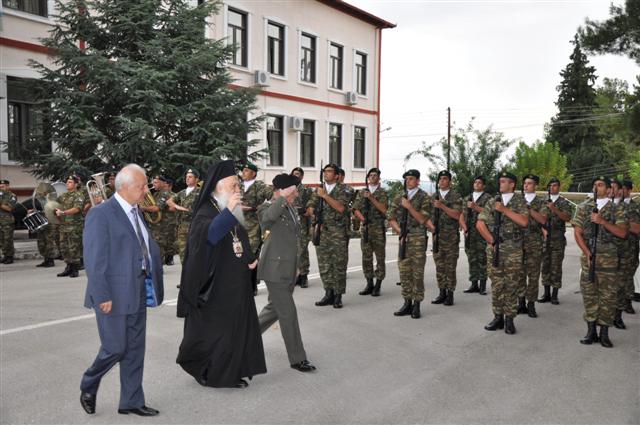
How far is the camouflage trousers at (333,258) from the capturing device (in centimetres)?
895

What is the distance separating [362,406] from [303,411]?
1.63 ft

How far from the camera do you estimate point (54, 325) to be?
740 cm

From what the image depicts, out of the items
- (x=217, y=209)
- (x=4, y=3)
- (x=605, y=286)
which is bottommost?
(x=605, y=286)

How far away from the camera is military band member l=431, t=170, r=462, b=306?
30.9ft

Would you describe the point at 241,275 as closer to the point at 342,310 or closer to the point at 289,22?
the point at 342,310

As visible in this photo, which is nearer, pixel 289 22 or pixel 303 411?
pixel 303 411

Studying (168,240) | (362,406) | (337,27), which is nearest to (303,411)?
(362,406)

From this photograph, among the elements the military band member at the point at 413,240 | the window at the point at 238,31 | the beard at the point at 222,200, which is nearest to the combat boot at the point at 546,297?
the military band member at the point at 413,240

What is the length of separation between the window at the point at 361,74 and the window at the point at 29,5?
673 inches

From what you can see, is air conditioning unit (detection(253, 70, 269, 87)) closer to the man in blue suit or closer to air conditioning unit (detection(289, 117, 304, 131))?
air conditioning unit (detection(289, 117, 304, 131))

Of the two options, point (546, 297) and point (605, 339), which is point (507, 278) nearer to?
point (605, 339)

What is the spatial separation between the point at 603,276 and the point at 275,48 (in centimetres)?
2093

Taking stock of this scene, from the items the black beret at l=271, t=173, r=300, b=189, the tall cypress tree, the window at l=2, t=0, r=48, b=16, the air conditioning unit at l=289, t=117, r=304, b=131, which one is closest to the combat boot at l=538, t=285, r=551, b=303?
the black beret at l=271, t=173, r=300, b=189

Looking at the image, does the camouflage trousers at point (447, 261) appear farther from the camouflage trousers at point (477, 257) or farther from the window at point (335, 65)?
the window at point (335, 65)
